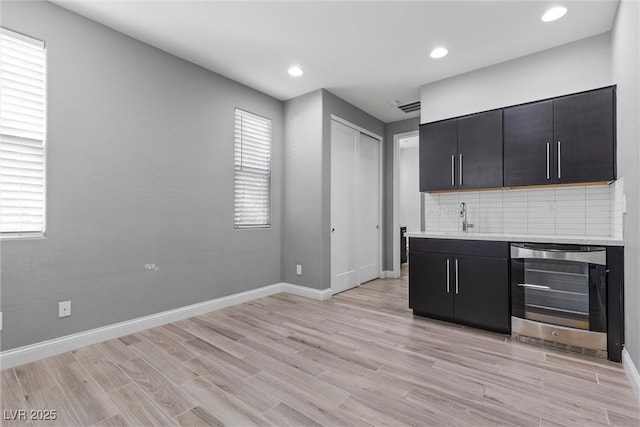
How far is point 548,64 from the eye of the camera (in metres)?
3.06

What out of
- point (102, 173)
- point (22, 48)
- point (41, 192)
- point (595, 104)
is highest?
point (22, 48)

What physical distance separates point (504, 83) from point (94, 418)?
4446mm

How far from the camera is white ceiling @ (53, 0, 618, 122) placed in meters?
2.49

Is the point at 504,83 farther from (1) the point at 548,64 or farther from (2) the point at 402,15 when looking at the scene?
(2) the point at 402,15

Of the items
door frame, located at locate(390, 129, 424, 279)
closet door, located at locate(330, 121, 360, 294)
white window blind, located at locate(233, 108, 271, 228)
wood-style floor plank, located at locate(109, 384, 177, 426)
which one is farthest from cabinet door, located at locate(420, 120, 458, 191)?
wood-style floor plank, located at locate(109, 384, 177, 426)

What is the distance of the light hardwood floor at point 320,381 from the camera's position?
1.70 meters

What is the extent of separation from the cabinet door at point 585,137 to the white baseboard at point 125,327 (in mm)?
2996

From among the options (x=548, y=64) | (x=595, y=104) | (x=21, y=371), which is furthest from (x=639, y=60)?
(x=21, y=371)

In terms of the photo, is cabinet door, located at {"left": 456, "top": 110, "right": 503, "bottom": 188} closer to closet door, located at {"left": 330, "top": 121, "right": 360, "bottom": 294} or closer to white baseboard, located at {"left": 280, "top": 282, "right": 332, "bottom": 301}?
closet door, located at {"left": 330, "top": 121, "right": 360, "bottom": 294}

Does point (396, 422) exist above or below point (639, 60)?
below

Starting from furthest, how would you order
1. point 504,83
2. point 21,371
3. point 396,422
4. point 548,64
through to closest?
1. point 504,83
2. point 548,64
3. point 21,371
4. point 396,422

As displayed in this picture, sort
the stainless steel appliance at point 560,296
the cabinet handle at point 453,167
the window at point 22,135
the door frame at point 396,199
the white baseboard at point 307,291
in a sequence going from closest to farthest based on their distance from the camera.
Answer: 1. the window at point 22,135
2. the stainless steel appliance at point 560,296
3. the cabinet handle at point 453,167
4. the white baseboard at point 307,291
5. the door frame at point 396,199

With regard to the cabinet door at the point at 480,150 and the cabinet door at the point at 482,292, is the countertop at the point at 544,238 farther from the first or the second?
the cabinet door at the point at 480,150

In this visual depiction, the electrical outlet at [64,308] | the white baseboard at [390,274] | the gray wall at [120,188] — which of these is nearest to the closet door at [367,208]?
the white baseboard at [390,274]
